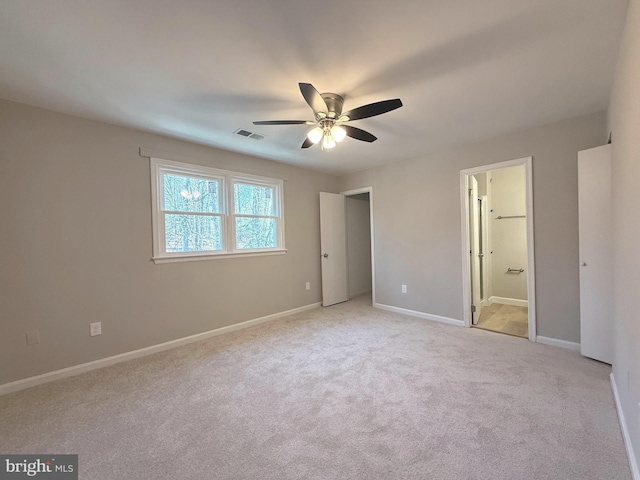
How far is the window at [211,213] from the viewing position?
126 inches

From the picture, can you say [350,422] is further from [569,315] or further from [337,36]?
[569,315]

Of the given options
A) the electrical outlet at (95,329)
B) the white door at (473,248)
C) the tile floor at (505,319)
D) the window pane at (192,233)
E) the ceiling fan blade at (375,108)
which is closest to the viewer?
the ceiling fan blade at (375,108)

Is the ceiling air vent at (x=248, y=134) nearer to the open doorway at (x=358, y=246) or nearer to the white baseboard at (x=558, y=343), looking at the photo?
the open doorway at (x=358, y=246)

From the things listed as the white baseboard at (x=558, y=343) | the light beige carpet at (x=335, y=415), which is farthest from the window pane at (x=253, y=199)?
the white baseboard at (x=558, y=343)

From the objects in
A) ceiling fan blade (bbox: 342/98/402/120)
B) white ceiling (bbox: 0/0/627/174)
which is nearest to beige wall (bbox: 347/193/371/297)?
white ceiling (bbox: 0/0/627/174)

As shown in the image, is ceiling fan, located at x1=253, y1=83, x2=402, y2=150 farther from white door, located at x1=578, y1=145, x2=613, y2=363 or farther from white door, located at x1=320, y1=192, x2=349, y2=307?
white door, located at x1=320, y1=192, x2=349, y2=307

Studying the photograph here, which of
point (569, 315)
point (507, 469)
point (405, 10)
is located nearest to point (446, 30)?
point (405, 10)

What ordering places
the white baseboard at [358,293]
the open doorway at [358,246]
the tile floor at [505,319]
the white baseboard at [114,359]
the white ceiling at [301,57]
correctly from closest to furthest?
the white ceiling at [301,57]
the white baseboard at [114,359]
the tile floor at [505,319]
the white baseboard at [358,293]
the open doorway at [358,246]

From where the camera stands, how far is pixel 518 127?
121 inches

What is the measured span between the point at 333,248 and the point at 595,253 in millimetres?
3432

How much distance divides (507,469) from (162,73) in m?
3.29

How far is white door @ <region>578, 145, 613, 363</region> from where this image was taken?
243 cm

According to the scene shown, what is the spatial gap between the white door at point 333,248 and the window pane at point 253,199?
101 cm

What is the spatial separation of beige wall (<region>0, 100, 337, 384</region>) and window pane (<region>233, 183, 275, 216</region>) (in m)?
0.52
